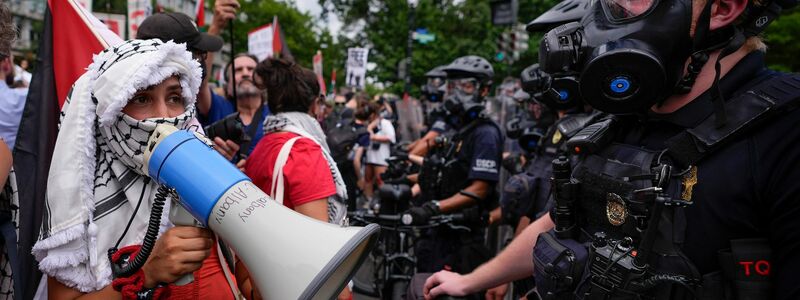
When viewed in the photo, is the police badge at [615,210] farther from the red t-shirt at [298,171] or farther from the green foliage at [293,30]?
the green foliage at [293,30]

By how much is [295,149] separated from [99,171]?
1175mm

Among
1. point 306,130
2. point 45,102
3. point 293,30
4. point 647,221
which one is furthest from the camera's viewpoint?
point 293,30

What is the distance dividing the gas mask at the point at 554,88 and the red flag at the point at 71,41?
206 centimetres

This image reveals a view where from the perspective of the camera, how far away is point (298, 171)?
2.84m

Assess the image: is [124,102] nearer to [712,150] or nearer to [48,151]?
[48,151]

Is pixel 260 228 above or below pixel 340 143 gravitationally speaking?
above

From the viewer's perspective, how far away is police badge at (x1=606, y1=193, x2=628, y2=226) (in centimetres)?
157

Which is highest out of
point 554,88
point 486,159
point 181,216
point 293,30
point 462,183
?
point 293,30

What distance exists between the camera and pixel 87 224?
176cm

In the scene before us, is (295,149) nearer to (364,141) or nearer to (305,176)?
(305,176)

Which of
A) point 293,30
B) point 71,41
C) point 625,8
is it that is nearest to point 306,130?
point 71,41

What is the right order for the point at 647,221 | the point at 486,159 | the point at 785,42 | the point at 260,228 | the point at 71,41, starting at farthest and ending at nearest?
the point at 785,42 → the point at 486,159 → the point at 71,41 → the point at 647,221 → the point at 260,228

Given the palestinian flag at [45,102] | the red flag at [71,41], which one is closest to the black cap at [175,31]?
the palestinian flag at [45,102]

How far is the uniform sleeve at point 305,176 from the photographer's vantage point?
111 inches
